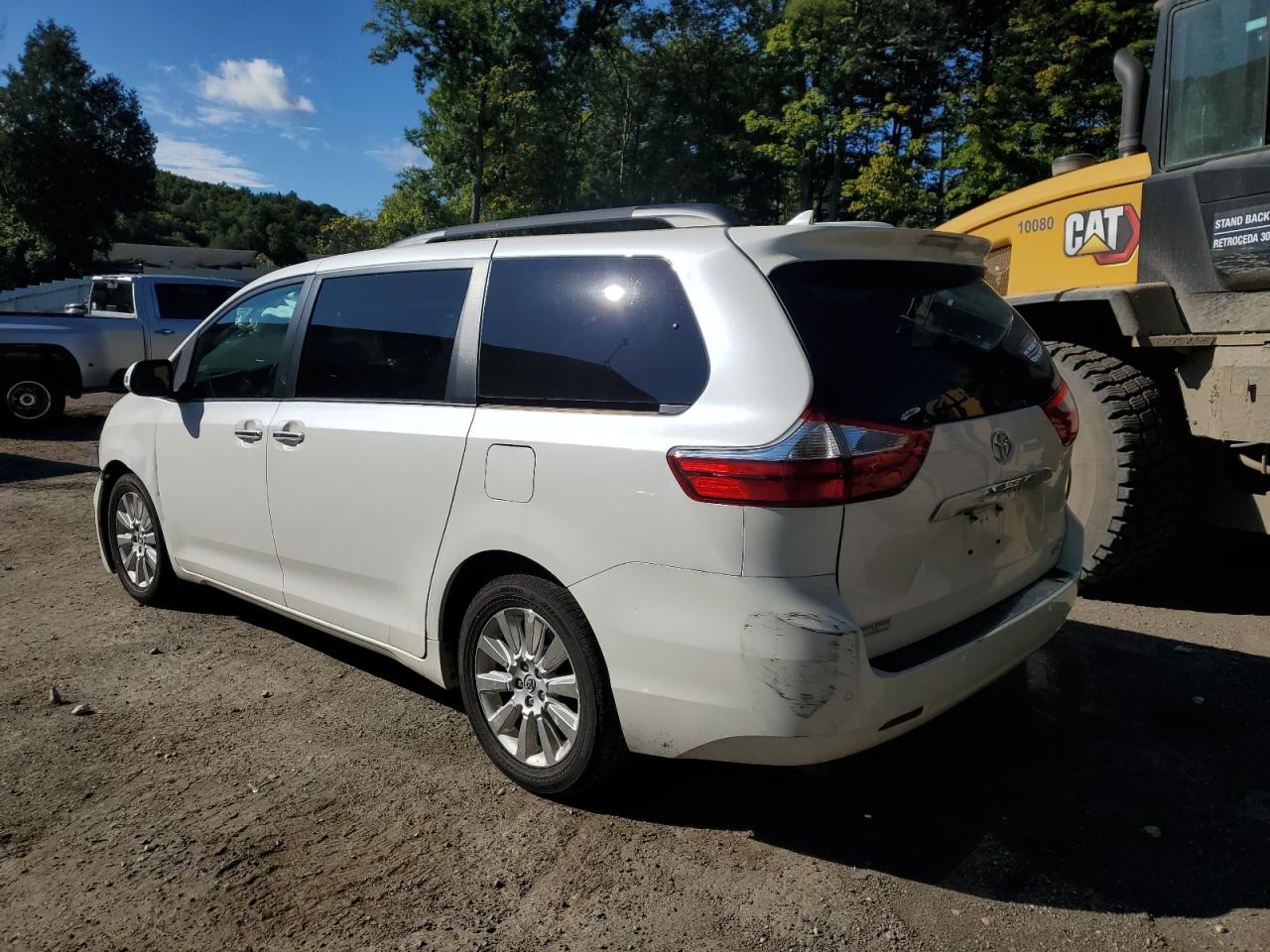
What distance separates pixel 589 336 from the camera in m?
2.83

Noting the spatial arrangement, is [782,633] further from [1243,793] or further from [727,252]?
[1243,793]

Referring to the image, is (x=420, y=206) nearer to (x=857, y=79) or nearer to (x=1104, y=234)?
(x=857, y=79)

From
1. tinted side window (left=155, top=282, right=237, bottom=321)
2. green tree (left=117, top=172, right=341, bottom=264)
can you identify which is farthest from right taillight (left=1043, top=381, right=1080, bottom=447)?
green tree (left=117, top=172, right=341, bottom=264)

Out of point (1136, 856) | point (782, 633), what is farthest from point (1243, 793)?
point (782, 633)

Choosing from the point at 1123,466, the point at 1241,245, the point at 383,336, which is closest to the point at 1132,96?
the point at 1241,245

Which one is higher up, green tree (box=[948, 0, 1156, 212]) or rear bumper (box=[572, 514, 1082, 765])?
green tree (box=[948, 0, 1156, 212])

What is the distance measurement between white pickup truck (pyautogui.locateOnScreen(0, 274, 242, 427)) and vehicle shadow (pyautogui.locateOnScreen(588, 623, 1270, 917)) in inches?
409

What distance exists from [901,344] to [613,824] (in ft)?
5.65

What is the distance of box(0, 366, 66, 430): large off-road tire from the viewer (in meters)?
11.5

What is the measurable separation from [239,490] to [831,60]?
98.5ft

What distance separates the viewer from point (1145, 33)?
19.4 m

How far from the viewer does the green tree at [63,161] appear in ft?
158

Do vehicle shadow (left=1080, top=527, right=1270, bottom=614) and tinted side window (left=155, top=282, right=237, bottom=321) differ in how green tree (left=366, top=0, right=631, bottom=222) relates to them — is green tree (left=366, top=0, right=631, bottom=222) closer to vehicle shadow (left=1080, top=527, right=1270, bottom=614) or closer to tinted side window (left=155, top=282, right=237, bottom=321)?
tinted side window (left=155, top=282, right=237, bottom=321)

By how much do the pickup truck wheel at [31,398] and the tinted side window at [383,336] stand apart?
1007 cm
